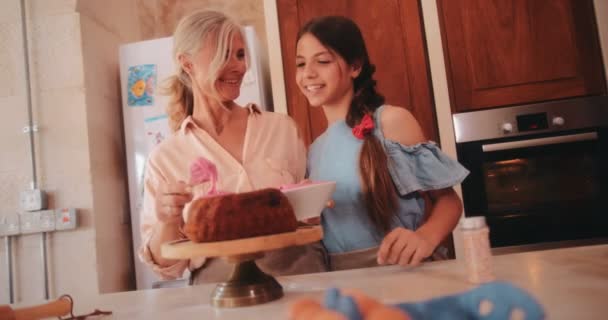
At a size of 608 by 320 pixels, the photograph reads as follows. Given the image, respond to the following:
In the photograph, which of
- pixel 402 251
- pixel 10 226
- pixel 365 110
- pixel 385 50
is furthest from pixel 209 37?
pixel 10 226

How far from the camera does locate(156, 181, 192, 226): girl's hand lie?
0.71 m

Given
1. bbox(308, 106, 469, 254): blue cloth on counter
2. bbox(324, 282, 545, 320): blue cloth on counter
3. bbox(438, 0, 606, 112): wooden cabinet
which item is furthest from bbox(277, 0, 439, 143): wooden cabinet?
bbox(324, 282, 545, 320): blue cloth on counter

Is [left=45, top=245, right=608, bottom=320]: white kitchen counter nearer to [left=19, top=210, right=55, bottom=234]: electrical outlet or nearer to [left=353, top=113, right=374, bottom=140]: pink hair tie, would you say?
[left=353, top=113, right=374, bottom=140]: pink hair tie

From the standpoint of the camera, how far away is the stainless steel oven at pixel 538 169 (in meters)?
1.67

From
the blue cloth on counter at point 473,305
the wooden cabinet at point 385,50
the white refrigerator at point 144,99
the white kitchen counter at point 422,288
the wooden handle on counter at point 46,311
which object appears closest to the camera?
the blue cloth on counter at point 473,305

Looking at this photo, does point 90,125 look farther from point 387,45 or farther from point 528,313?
point 528,313

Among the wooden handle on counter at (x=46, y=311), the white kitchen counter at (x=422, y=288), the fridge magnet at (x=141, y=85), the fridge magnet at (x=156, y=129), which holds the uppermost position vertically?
the fridge magnet at (x=141, y=85)

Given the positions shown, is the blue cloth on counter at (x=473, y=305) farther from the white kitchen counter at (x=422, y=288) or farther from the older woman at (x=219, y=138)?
the older woman at (x=219, y=138)

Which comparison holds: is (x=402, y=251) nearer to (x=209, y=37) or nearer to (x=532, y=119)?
(x=209, y=37)

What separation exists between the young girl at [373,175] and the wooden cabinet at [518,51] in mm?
847

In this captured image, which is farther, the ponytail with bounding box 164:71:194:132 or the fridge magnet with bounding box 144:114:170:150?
the fridge magnet with bounding box 144:114:170:150

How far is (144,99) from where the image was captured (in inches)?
76.8

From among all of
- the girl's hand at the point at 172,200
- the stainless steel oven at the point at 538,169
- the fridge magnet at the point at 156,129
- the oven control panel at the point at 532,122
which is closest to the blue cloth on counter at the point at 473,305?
the girl's hand at the point at 172,200

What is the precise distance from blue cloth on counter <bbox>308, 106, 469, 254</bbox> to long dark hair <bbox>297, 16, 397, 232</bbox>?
2 centimetres
